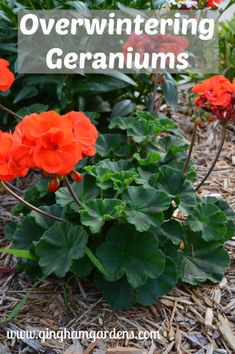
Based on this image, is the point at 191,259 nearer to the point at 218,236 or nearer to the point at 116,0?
the point at 218,236

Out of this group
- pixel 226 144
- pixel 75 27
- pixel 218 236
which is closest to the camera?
pixel 218 236

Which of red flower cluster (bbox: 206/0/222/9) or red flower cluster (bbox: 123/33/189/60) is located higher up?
red flower cluster (bbox: 206/0/222/9)

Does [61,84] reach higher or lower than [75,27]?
lower

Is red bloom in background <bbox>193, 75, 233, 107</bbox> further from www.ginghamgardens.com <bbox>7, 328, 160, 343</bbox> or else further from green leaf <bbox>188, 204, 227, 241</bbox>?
www.ginghamgardens.com <bbox>7, 328, 160, 343</bbox>

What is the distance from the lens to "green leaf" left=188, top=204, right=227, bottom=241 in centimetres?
199

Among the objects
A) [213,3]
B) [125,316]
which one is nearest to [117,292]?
[125,316]

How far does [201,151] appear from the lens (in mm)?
2996

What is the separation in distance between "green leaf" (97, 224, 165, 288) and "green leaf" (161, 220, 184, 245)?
126mm

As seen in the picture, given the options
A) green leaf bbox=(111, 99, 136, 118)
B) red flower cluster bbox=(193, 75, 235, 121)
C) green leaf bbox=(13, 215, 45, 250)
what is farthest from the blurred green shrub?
green leaf bbox=(13, 215, 45, 250)

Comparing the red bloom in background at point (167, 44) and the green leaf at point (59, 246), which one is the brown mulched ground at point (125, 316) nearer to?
the green leaf at point (59, 246)

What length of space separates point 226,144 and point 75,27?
1.03m

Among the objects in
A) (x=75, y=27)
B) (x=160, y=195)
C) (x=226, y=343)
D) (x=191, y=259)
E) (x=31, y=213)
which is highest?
(x=75, y=27)

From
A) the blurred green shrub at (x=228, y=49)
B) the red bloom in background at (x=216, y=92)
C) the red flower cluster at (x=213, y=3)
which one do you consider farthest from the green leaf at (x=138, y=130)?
the blurred green shrub at (x=228, y=49)

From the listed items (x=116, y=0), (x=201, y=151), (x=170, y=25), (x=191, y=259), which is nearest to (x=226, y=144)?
(x=201, y=151)
